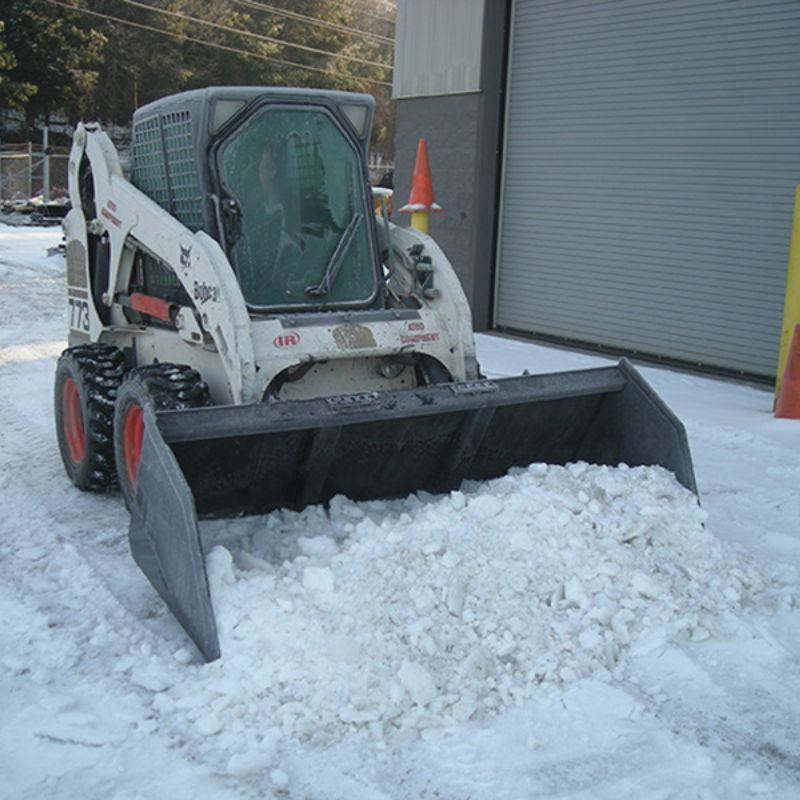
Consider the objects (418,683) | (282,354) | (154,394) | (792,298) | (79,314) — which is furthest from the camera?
(792,298)

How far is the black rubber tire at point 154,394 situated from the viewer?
197 inches

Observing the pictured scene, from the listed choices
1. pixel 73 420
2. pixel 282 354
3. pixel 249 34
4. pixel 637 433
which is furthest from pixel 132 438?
pixel 249 34

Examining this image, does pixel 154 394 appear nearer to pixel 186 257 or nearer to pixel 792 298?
pixel 186 257

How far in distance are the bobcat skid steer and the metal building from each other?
16.0 ft

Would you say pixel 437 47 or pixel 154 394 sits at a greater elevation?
pixel 437 47

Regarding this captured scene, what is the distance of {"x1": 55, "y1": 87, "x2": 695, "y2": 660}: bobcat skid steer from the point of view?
4.87 meters

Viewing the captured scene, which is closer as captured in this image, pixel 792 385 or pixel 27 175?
pixel 792 385

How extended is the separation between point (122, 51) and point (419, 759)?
44.2 meters

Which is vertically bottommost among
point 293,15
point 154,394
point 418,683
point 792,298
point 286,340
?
point 418,683

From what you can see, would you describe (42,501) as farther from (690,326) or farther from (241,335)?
(690,326)

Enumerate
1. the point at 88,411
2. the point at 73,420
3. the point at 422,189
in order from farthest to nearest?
the point at 422,189 → the point at 73,420 → the point at 88,411

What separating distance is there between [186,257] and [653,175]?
6.61 metres

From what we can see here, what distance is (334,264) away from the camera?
5785 millimetres

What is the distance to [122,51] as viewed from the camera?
141ft
